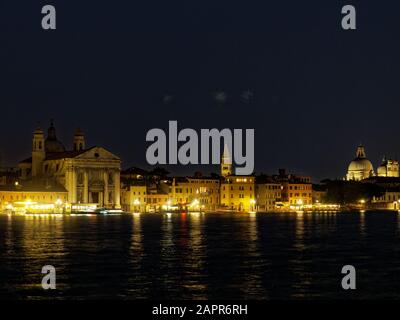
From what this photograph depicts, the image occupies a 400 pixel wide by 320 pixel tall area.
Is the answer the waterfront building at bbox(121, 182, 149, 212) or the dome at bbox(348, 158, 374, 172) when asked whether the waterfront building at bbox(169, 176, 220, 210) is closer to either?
the waterfront building at bbox(121, 182, 149, 212)

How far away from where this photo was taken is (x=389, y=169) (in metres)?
176

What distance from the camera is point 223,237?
139ft

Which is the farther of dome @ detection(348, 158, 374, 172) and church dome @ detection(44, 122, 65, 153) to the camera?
dome @ detection(348, 158, 374, 172)

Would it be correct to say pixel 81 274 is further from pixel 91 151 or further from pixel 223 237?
pixel 91 151

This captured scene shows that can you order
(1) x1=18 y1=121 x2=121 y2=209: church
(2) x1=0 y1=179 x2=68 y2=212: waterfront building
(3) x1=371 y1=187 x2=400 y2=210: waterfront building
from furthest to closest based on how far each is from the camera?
(3) x1=371 y1=187 x2=400 y2=210: waterfront building
(1) x1=18 y1=121 x2=121 y2=209: church
(2) x1=0 y1=179 x2=68 y2=212: waterfront building

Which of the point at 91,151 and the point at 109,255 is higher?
the point at 91,151

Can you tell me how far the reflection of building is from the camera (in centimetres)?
17588

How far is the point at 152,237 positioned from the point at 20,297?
77.6ft

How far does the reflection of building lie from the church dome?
80098mm

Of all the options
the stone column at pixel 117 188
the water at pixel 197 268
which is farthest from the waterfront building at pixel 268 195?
the water at pixel 197 268

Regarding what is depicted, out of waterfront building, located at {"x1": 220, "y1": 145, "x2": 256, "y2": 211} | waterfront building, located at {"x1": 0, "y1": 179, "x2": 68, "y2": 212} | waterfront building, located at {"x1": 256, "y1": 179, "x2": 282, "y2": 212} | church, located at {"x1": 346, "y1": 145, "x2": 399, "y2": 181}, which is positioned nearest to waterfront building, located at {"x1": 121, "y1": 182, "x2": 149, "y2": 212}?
waterfront building, located at {"x1": 0, "y1": 179, "x2": 68, "y2": 212}

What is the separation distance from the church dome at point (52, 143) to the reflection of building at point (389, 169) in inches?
3153

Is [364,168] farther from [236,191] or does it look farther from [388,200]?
[236,191]
